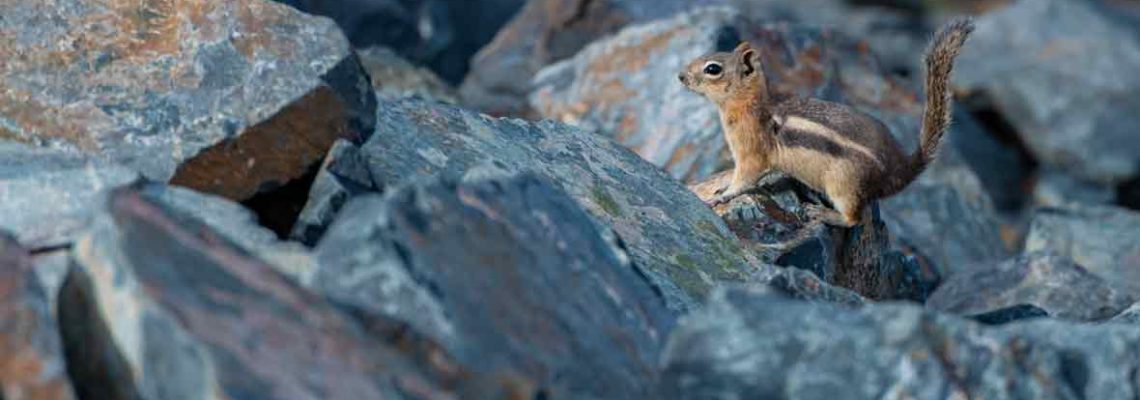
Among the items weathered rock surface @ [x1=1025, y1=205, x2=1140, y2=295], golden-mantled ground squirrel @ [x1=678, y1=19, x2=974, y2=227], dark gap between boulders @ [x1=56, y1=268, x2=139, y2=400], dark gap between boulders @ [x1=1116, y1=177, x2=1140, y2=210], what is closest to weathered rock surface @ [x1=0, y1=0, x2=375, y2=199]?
dark gap between boulders @ [x1=56, y1=268, x2=139, y2=400]

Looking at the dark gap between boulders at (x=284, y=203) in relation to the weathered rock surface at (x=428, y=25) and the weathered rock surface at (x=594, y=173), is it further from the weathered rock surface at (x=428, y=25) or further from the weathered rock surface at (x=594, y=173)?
the weathered rock surface at (x=428, y=25)

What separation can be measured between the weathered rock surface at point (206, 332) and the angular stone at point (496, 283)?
14 cm

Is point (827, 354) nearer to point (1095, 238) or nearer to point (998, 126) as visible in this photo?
point (1095, 238)

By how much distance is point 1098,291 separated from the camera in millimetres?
9172

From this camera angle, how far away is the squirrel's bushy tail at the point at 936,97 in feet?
27.5

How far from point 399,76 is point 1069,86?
732 cm

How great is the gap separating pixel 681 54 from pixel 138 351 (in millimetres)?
7300

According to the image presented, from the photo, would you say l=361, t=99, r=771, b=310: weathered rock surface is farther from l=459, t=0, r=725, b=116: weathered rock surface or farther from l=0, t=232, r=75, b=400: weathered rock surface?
l=459, t=0, r=725, b=116: weathered rock surface

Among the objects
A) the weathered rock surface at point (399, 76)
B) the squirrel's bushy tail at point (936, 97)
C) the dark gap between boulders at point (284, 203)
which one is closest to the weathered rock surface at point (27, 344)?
the dark gap between boulders at point (284, 203)

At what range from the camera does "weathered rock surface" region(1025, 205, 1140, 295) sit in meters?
10.9

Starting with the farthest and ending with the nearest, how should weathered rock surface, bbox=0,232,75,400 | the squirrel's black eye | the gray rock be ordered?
the squirrel's black eye < the gray rock < weathered rock surface, bbox=0,232,75,400

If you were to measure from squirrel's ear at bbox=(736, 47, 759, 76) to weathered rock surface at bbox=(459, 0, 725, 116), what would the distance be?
12.4 feet

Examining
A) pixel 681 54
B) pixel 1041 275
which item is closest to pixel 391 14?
pixel 681 54

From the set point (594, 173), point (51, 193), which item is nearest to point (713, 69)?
point (594, 173)
